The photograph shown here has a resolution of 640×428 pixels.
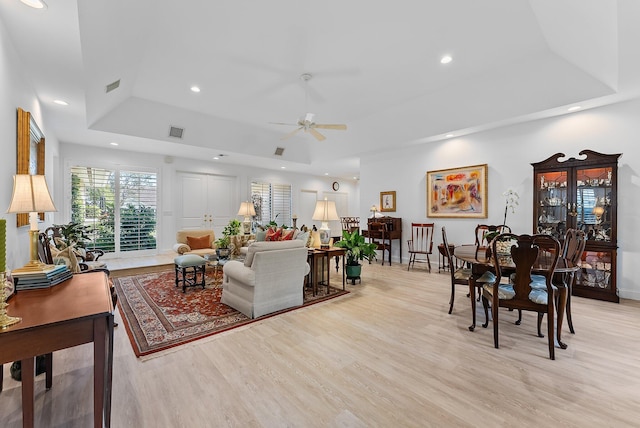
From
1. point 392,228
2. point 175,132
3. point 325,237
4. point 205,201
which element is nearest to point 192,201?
point 205,201

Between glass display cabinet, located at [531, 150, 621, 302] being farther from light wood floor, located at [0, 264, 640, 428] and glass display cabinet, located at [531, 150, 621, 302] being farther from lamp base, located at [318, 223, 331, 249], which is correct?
lamp base, located at [318, 223, 331, 249]

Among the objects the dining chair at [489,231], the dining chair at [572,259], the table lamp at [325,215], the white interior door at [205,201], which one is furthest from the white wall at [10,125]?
the dining chair at [572,259]

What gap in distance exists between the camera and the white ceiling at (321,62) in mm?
2832

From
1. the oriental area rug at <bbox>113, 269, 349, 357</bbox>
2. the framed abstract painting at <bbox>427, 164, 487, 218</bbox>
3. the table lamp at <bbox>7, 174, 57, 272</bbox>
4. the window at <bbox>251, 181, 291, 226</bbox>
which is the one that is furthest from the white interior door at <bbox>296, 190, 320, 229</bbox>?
the table lamp at <bbox>7, 174, 57, 272</bbox>

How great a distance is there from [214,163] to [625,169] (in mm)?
8640

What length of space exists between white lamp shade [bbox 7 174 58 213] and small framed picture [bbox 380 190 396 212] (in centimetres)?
626

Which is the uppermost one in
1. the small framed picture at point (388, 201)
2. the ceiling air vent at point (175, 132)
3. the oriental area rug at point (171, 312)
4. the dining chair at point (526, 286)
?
the ceiling air vent at point (175, 132)

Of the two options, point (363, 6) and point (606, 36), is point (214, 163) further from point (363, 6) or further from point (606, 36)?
point (606, 36)

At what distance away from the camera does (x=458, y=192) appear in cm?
580

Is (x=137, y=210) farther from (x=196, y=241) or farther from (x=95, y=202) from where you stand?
(x=196, y=241)

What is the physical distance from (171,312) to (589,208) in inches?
236

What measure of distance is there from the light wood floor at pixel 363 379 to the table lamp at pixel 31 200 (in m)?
0.93

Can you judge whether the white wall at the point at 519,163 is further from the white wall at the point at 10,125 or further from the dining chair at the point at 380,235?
the white wall at the point at 10,125

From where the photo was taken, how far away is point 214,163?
26.9 ft
